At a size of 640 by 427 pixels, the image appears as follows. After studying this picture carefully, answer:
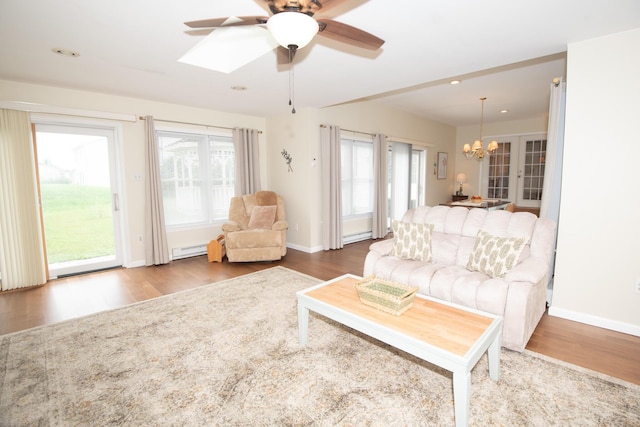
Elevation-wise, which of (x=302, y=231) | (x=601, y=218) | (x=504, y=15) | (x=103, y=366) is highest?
(x=504, y=15)

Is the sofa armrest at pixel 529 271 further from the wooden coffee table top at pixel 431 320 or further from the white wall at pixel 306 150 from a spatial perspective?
the white wall at pixel 306 150

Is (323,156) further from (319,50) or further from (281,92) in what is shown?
(319,50)

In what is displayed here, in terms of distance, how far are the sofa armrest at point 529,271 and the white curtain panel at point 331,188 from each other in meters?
3.26

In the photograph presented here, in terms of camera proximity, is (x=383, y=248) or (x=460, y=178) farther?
(x=460, y=178)

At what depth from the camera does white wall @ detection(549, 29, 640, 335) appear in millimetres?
2387

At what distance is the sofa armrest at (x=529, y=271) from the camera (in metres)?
2.25

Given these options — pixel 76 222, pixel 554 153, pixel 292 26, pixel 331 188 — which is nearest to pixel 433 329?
pixel 292 26

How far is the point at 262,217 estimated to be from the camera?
496 cm

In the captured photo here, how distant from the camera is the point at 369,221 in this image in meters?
6.39

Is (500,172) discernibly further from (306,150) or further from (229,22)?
(229,22)

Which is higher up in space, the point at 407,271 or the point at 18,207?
the point at 18,207

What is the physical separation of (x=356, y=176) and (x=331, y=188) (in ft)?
3.21

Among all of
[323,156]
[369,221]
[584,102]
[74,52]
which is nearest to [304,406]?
[584,102]

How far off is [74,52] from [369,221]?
519cm
